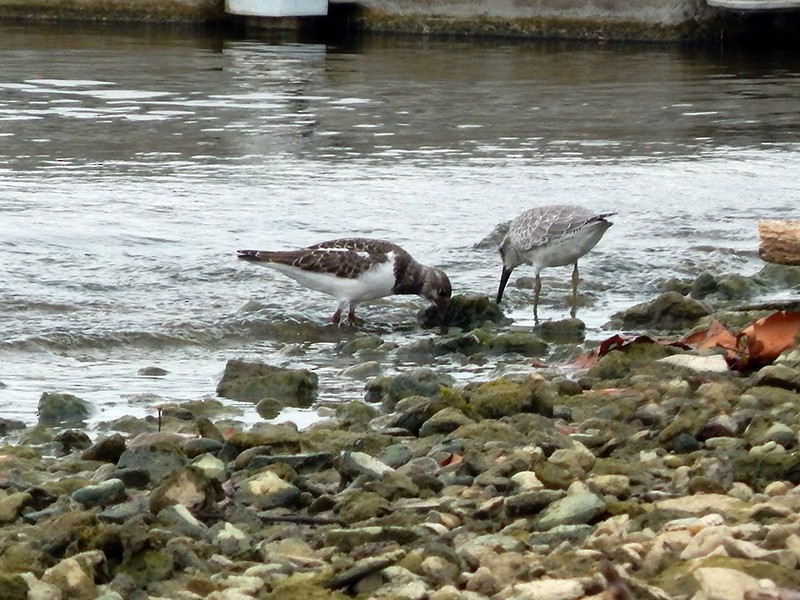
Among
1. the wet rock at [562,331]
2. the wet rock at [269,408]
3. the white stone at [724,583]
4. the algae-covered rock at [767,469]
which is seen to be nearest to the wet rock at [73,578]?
the white stone at [724,583]

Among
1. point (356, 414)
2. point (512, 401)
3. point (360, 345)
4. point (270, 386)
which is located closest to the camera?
point (512, 401)

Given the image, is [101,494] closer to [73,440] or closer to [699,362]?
[73,440]

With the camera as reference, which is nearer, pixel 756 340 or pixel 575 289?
pixel 756 340

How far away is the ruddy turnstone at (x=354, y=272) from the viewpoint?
8.27 metres

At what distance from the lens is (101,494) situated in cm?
445

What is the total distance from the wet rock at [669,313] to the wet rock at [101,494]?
391 cm

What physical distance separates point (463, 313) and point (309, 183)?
157 inches

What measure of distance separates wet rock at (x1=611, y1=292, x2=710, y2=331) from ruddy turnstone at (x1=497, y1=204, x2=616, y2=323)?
0.65m

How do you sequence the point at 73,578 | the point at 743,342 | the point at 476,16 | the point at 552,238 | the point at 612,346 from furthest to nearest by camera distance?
1. the point at 476,16
2. the point at 552,238
3. the point at 612,346
4. the point at 743,342
5. the point at 73,578

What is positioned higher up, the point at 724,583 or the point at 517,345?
the point at 724,583

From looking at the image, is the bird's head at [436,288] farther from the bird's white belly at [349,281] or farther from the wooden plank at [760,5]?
the wooden plank at [760,5]

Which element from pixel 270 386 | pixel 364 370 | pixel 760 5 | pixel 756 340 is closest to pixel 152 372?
pixel 270 386

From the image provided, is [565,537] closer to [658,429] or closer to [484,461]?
[484,461]

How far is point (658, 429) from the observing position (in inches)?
198
